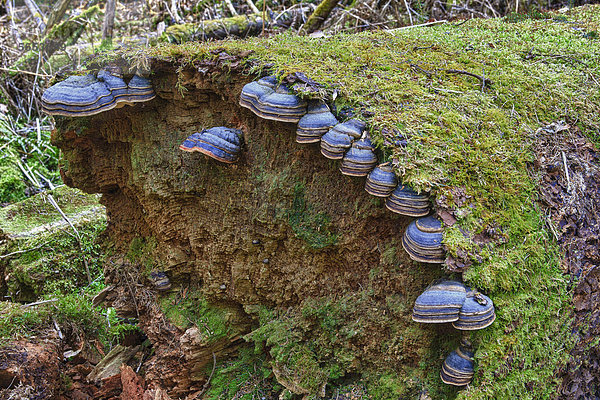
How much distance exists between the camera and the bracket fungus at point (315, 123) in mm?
2812

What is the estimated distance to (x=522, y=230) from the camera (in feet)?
8.71

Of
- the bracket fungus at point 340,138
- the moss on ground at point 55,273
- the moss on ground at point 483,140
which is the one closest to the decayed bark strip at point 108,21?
the moss on ground at point 55,273

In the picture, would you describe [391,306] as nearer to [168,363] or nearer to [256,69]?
[256,69]

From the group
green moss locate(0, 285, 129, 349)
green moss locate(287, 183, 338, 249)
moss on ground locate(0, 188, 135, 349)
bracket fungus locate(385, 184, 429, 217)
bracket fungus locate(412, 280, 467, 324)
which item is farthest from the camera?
A: moss on ground locate(0, 188, 135, 349)

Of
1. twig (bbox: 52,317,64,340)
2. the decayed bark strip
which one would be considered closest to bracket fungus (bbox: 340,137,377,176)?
twig (bbox: 52,317,64,340)

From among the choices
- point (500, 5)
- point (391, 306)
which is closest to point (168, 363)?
point (391, 306)

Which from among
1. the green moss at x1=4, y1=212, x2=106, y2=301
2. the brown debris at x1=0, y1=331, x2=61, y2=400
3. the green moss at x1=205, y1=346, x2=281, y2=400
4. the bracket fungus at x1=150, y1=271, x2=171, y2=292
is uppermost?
the bracket fungus at x1=150, y1=271, x2=171, y2=292

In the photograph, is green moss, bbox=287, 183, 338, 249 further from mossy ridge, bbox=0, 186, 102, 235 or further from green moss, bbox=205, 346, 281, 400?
mossy ridge, bbox=0, 186, 102, 235

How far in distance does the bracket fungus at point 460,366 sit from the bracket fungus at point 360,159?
1040 mm

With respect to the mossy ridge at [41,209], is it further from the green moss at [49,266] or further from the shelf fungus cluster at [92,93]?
the shelf fungus cluster at [92,93]

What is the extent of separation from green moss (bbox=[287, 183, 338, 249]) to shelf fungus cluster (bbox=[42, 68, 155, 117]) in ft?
4.83

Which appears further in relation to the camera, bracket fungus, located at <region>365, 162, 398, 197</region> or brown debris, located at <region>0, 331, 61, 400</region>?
brown debris, located at <region>0, 331, 61, 400</region>

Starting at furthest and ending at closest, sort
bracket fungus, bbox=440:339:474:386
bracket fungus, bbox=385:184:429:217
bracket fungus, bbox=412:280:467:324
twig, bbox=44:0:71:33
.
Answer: twig, bbox=44:0:71:33 < bracket fungus, bbox=385:184:429:217 < bracket fungus, bbox=440:339:474:386 < bracket fungus, bbox=412:280:467:324

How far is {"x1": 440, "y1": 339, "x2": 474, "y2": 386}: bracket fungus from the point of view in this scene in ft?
7.88
